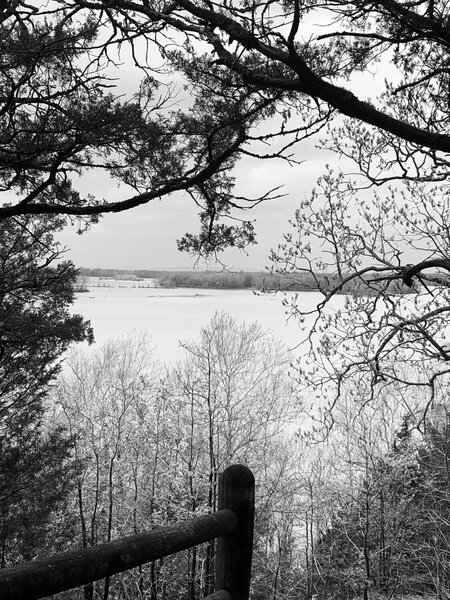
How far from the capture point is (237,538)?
173 centimetres

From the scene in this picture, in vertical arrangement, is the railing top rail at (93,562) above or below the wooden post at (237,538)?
above

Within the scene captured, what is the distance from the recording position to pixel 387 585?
44.5ft

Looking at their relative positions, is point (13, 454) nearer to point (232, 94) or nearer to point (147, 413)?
point (232, 94)

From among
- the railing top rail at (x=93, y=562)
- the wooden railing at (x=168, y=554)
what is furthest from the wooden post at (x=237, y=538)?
the railing top rail at (x=93, y=562)

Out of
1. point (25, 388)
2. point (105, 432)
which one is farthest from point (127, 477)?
point (25, 388)

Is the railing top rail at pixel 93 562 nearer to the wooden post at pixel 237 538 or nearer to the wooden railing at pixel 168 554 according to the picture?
the wooden railing at pixel 168 554

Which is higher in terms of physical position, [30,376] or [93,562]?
[93,562]

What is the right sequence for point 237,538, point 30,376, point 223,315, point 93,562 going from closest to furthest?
point 93,562 → point 237,538 → point 30,376 → point 223,315

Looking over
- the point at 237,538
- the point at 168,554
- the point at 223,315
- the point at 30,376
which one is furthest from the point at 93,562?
the point at 223,315

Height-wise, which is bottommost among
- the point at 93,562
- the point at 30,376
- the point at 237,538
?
the point at 30,376

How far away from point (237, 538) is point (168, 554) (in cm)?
36

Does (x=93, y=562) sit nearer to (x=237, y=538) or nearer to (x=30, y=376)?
(x=237, y=538)

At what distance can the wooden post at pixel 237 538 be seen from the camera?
1.73m

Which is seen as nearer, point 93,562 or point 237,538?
point 93,562
